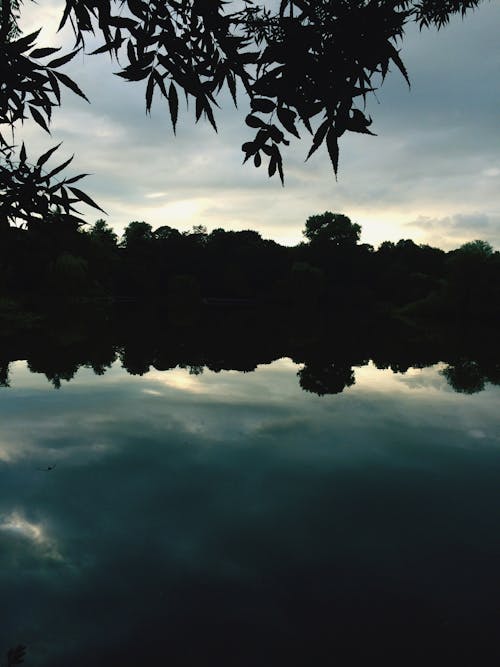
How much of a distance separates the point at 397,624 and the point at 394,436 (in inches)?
202

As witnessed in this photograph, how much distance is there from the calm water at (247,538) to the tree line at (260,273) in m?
34.5

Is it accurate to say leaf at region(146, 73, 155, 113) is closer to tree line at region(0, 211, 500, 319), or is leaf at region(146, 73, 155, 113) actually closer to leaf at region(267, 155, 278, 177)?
leaf at region(267, 155, 278, 177)

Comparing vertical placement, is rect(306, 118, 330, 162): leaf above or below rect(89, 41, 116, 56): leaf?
below

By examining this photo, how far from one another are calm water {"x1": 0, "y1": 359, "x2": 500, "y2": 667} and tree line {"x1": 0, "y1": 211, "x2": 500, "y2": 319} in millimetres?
34538

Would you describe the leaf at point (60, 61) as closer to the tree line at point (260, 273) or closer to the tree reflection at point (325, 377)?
the tree reflection at point (325, 377)

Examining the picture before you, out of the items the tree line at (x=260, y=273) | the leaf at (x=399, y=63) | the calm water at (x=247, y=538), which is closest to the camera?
the leaf at (x=399, y=63)

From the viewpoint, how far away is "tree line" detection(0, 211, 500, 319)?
45.6 m

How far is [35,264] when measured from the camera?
2.76 m

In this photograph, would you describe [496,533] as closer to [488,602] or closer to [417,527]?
[417,527]

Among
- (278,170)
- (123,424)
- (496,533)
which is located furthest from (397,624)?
(123,424)

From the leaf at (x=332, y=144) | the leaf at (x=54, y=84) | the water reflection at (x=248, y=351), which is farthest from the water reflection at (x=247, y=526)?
the leaf at (x=54, y=84)

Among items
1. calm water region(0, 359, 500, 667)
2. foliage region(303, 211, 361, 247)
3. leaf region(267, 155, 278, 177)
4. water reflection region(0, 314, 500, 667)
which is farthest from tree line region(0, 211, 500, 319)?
leaf region(267, 155, 278, 177)

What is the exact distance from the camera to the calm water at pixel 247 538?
349cm

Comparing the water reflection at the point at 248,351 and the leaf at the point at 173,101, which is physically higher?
the leaf at the point at 173,101
